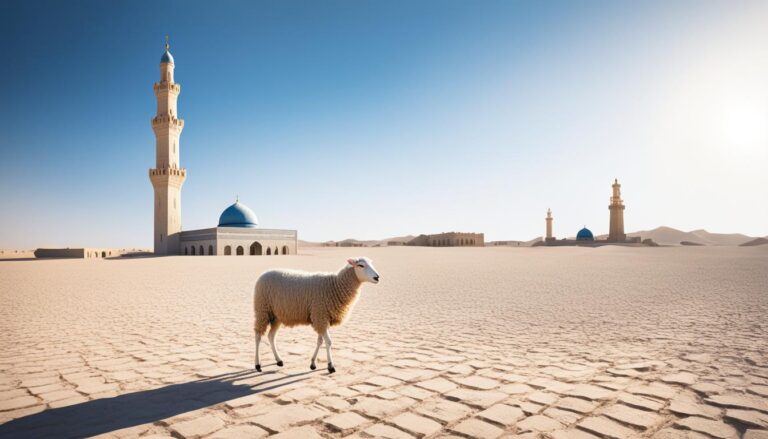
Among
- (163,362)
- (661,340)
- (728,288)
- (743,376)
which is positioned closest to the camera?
(743,376)

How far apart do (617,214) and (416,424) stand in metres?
81.0

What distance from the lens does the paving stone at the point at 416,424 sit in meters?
3.72

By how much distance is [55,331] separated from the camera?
8.20 meters

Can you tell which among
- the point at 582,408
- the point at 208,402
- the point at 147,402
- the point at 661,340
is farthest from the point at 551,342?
the point at 147,402

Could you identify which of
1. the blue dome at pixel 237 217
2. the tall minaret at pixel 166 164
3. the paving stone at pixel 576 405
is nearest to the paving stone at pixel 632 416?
the paving stone at pixel 576 405

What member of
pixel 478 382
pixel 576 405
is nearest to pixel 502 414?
pixel 576 405

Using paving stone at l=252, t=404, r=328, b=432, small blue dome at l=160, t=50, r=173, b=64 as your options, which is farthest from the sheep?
small blue dome at l=160, t=50, r=173, b=64

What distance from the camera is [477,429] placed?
3.75m

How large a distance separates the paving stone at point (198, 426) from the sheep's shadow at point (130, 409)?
30 cm

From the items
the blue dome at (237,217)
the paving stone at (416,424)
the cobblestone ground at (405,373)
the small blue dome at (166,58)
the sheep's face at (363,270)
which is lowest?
the cobblestone ground at (405,373)

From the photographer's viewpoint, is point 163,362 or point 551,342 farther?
point 551,342

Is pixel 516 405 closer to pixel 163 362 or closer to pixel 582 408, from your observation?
pixel 582 408

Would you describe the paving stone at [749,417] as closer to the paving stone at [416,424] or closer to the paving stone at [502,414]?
the paving stone at [502,414]

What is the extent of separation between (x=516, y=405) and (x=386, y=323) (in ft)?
16.1
